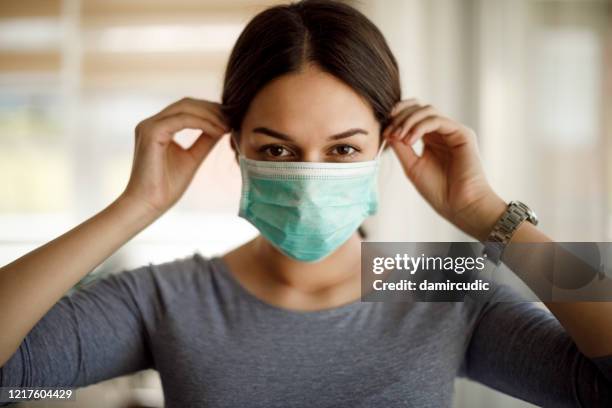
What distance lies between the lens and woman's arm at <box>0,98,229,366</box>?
2.57 feet

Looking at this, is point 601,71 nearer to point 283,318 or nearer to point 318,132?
point 318,132

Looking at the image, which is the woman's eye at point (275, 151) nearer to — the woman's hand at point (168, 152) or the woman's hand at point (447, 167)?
the woman's hand at point (168, 152)

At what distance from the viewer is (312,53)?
88 centimetres

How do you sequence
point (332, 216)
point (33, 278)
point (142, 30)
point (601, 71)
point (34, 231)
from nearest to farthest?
point (33, 278)
point (332, 216)
point (601, 71)
point (34, 231)
point (142, 30)

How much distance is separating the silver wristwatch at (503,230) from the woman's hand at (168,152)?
549 millimetres

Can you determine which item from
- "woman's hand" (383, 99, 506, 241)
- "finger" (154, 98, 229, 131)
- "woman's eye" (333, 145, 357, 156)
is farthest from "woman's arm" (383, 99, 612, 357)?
"finger" (154, 98, 229, 131)

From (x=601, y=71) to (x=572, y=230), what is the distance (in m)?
0.57

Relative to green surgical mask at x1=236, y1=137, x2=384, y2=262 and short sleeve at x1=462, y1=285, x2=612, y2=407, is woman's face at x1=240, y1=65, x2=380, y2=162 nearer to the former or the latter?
green surgical mask at x1=236, y1=137, x2=384, y2=262

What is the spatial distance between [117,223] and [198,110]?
0.87 ft

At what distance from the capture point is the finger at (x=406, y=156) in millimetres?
974

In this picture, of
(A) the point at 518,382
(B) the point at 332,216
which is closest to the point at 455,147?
(B) the point at 332,216

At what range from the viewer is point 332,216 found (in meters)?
0.91

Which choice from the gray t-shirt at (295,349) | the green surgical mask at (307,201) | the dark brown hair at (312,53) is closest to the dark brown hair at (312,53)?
the dark brown hair at (312,53)

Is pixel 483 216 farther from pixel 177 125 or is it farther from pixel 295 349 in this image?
pixel 177 125
